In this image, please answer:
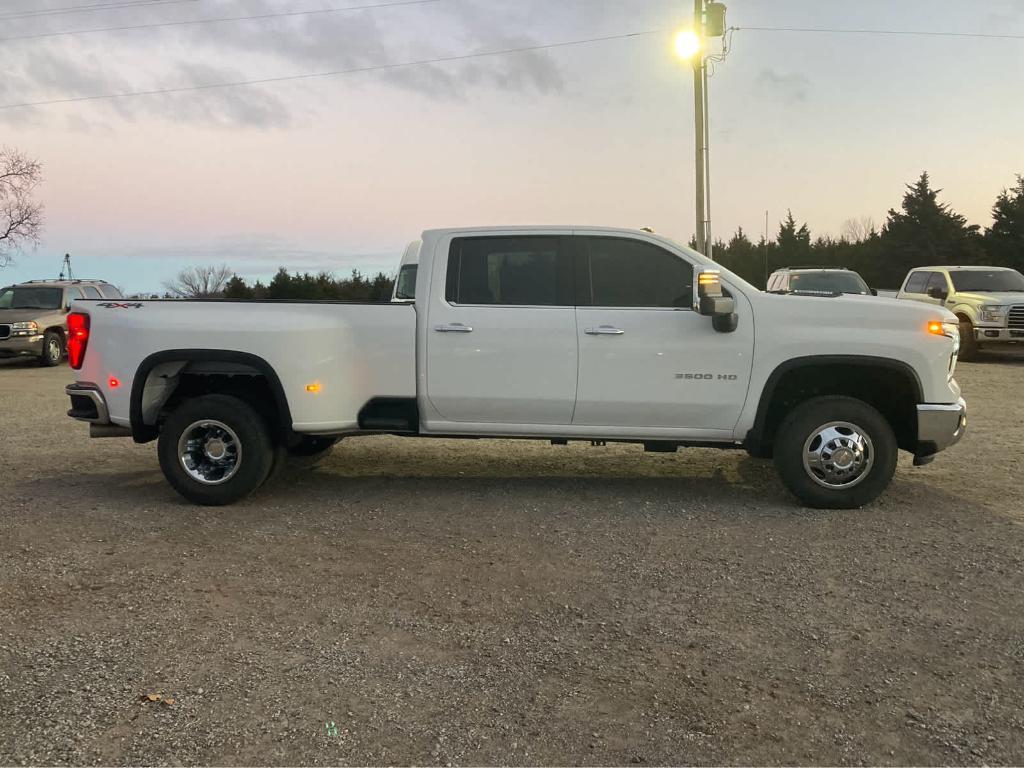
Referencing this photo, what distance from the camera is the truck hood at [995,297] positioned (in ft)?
52.3

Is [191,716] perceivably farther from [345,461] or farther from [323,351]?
[345,461]

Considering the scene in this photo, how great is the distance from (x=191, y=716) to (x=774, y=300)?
443cm

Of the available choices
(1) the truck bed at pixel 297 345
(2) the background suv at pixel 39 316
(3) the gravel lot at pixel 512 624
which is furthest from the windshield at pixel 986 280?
(2) the background suv at pixel 39 316

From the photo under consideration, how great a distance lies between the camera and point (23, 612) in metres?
3.91

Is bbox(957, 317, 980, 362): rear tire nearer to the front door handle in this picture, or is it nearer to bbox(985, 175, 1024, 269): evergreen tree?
the front door handle

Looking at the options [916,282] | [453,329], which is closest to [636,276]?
[453,329]

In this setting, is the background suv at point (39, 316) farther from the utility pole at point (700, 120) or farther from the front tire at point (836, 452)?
the front tire at point (836, 452)

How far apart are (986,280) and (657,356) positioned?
15068mm

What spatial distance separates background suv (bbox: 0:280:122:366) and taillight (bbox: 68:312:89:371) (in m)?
12.8

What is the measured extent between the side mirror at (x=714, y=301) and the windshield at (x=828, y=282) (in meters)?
11.6

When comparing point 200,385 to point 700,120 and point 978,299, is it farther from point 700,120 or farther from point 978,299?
point 978,299

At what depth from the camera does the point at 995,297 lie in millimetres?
16125

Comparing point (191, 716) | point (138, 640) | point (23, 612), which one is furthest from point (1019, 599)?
point (23, 612)

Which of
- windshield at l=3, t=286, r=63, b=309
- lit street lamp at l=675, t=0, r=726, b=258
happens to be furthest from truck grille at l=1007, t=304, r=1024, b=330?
windshield at l=3, t=286, r=63, b=309
